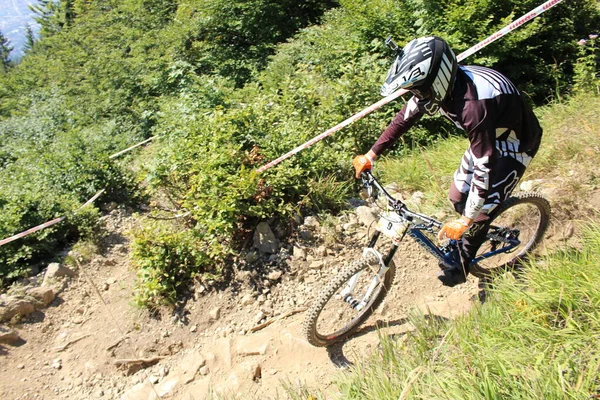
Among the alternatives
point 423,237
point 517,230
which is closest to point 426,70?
point 423,237

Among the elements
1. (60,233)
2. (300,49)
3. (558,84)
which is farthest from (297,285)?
(300,49)

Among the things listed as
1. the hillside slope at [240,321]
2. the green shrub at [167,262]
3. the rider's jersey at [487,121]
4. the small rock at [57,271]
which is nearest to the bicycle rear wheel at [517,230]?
the hillside slope at [240,321]

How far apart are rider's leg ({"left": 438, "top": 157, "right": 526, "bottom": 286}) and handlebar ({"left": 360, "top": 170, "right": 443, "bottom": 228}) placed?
32 cm

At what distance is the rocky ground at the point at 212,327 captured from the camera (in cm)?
375

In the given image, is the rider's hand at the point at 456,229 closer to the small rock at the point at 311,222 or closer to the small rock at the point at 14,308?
the small rock at the point at 311,222

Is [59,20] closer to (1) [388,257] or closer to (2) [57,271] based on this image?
(2) [57,271]

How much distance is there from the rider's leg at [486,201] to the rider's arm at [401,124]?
65 cm

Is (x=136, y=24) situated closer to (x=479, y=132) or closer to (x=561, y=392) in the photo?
(x=479, y=132)

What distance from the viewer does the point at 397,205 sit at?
3.25 m

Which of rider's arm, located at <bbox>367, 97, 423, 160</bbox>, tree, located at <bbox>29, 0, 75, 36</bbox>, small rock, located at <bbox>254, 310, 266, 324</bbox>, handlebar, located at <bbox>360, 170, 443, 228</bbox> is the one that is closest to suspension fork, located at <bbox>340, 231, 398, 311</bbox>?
handlebar, located at <bbox>360, 170, 443, 228</bbox>

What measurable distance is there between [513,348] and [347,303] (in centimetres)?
151

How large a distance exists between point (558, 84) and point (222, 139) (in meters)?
5.55

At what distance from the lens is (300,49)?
9344 millimetres

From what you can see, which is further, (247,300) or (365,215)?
(365,215)
